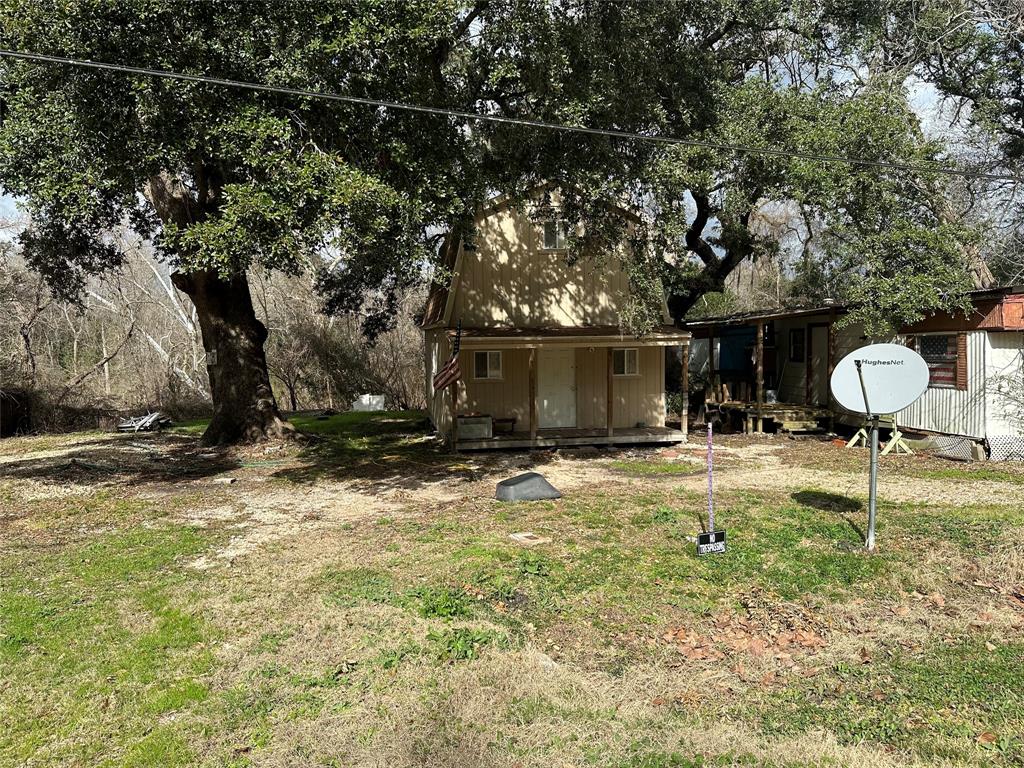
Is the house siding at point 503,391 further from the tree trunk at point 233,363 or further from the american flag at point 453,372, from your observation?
the tree trunk at point 233,363

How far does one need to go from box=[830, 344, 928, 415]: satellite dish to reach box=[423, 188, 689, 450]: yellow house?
Result: 7.19m

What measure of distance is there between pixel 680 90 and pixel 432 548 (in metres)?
9.78

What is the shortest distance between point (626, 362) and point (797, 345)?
5.86 meters

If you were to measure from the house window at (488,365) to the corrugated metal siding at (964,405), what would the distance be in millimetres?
8792

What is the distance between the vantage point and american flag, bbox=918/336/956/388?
13445mm

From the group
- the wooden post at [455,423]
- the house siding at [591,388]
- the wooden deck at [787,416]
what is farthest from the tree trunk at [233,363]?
the wooden deck at [787,416]

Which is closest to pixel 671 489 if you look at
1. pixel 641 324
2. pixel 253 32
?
pixel 641 324

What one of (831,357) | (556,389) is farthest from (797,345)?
(556,389)

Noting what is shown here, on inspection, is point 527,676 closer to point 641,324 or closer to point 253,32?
point 253,32

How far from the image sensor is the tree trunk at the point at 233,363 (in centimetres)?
1527

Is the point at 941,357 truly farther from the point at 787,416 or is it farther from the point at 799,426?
the point at 787,416

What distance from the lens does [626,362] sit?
16031 mm

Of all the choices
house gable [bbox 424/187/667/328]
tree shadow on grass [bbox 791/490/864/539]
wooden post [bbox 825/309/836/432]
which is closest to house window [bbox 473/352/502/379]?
house gable [bbox 424/187/667/328]

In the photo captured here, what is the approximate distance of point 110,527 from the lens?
8.73 m
